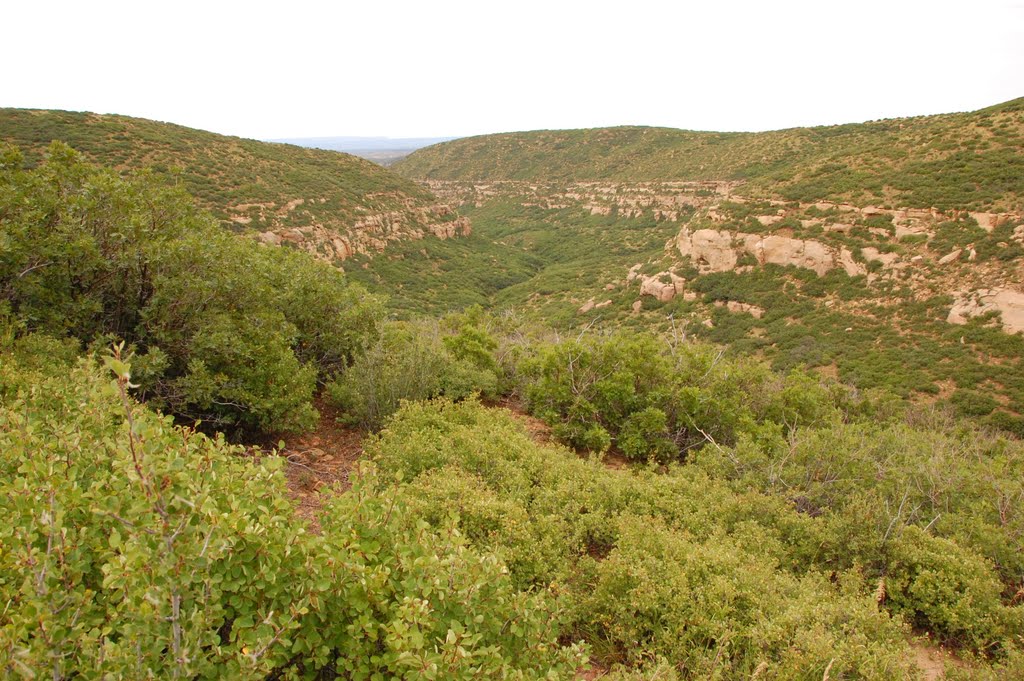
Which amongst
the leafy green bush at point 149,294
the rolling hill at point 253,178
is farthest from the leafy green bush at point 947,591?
the rolling hill at point 253,178

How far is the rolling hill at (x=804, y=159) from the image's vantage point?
28.4 m

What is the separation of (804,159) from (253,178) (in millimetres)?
48573

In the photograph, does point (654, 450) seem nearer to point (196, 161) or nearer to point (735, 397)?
point (735, 397)

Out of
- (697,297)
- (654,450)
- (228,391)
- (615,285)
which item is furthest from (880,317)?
(228,391)

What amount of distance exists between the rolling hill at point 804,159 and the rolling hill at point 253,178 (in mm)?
31371

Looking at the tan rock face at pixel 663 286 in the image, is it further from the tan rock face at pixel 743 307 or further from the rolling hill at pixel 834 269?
the tan rock face at pixel 743 307

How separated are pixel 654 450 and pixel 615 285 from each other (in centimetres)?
3346

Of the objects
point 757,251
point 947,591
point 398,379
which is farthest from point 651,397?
point 757,251

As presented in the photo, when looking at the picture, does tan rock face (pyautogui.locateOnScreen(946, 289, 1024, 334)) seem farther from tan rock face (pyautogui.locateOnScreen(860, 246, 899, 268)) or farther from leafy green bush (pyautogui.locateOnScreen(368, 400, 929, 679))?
leafy green bush (pyautogui.locateOnScreen(368, 400, 929, 679))

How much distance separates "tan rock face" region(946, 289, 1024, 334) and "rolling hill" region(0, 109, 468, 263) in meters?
34.5

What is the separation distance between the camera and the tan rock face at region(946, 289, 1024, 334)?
837 inches

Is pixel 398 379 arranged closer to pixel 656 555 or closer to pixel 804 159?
pixel 656 555

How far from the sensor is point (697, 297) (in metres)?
33.6

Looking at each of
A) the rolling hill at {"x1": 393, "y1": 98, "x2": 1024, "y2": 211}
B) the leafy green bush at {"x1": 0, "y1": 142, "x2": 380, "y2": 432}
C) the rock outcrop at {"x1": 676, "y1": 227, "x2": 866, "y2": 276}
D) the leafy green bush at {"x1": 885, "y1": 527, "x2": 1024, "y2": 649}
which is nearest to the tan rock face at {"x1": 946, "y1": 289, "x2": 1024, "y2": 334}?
the rock outcrop at {"x1": 676, "y1": 227, "x2": 866, "y2": 276}
